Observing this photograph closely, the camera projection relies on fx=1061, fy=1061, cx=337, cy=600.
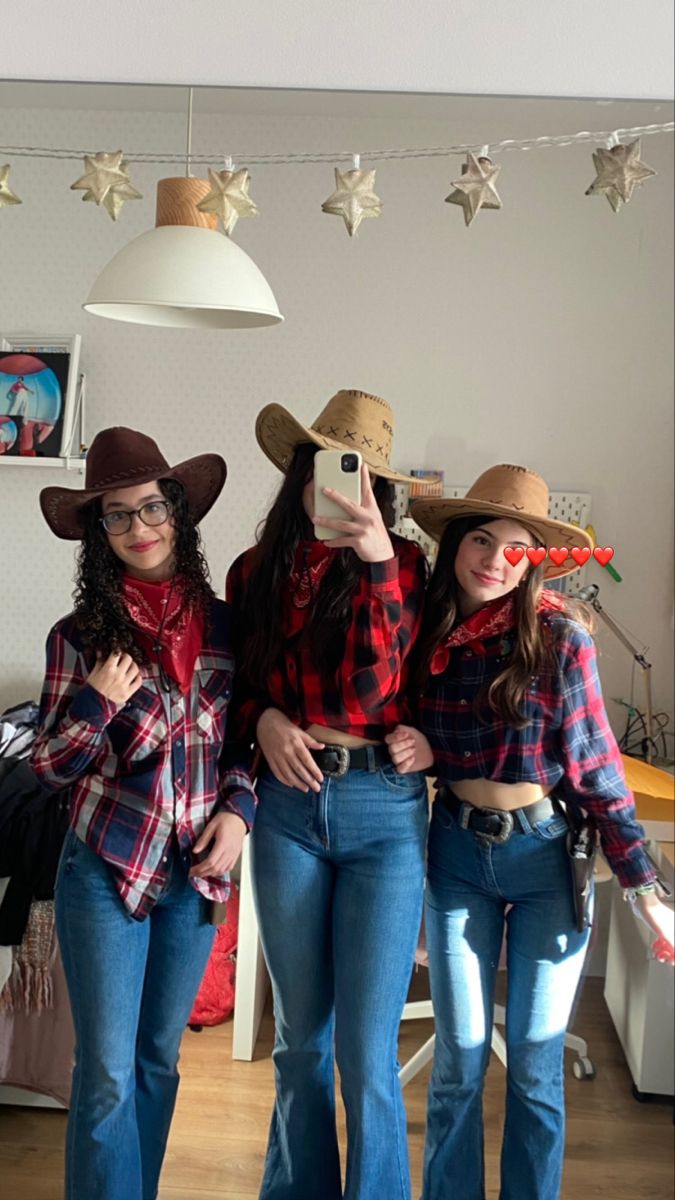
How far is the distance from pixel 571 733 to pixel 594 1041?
3.85 feet

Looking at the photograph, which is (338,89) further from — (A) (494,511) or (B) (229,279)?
(A) (494,511)

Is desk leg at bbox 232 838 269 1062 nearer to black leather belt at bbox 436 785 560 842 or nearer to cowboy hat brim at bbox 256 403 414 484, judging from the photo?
black leather belt at bbox 436 785 560 842

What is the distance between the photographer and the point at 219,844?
1297 millimetres

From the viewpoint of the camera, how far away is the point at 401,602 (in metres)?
1.30

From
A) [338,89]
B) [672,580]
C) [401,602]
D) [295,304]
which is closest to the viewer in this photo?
[401,602]

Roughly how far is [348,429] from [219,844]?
1.78 feet

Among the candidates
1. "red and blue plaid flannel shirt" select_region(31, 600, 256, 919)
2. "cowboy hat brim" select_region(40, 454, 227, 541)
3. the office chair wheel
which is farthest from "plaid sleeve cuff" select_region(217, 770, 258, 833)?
the office chair wheel

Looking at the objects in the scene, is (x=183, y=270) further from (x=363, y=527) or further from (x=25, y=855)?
(x=25, y=855)

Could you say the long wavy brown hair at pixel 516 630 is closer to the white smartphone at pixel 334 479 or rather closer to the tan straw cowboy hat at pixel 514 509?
the tan straw cowboy hat at pixel 514 509

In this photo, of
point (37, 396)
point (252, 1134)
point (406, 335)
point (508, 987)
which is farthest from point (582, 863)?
point (37, 396)

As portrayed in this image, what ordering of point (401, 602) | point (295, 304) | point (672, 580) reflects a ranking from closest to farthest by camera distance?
point (401, 602)
point (295, 304)
point (672, 580)

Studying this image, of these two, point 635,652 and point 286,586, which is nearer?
point 286,586

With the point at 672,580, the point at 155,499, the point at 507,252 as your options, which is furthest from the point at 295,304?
the point at 672,580

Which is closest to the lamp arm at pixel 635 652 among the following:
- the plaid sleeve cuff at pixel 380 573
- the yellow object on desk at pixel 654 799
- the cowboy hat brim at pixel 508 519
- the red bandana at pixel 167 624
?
the yellow object on desk at pixel 654 799
